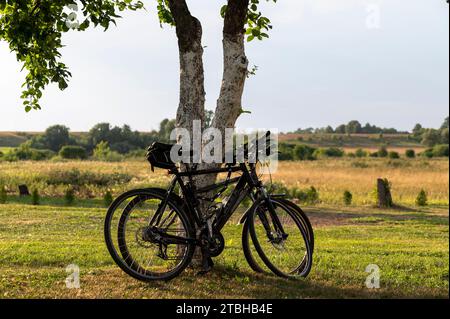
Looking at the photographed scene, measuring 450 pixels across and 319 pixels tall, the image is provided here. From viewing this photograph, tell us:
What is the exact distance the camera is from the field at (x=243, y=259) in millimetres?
6719

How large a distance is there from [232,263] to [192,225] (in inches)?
70.6

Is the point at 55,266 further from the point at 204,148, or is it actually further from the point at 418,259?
the point at 418,259

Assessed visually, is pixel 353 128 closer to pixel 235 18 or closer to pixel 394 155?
pixel 394 155

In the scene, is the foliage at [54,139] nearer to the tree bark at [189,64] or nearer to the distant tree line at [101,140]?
the distant tree line at [101,140]

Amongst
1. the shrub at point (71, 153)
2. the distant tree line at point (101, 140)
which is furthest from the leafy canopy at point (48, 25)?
the distant tree line at point (101, 140)

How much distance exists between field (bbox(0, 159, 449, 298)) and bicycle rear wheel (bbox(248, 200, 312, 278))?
193 mm

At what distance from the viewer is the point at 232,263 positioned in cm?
841

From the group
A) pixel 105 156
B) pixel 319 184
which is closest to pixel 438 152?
pixel 105 156

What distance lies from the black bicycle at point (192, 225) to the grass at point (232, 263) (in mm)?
249

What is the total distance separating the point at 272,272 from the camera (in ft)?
24.2

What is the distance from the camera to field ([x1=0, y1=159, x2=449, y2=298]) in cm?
672

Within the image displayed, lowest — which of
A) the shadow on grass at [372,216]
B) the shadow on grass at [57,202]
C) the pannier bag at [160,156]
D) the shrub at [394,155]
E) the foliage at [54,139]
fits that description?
the shadow on grass at [372,216]

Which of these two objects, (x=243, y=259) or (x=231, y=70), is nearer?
(x=231, y=70)

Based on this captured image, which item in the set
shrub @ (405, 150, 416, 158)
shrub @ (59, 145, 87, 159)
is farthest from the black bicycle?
shrub @ (405, 150, 416, 158)
